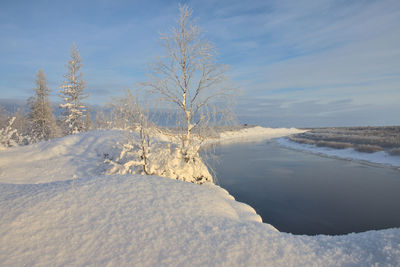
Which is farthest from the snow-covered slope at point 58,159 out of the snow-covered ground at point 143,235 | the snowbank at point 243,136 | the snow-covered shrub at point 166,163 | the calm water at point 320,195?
the snowbank at point 243,136

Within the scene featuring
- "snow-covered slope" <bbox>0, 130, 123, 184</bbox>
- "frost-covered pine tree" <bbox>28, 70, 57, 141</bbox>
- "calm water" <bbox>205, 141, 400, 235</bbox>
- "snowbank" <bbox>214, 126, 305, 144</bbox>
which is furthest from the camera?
"snowbank" <bbox>214, 126, 305, 144</bbox>

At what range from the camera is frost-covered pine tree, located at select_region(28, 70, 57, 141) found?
28.7m

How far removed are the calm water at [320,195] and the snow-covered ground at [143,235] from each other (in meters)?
5.90

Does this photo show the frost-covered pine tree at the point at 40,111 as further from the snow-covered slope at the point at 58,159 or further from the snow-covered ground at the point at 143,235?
the snow-covered ground at the point at 143,235

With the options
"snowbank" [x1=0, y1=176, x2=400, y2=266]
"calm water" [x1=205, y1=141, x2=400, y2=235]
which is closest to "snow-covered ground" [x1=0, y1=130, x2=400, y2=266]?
"snowbank" [x1=0, y1=176, x2=400, y2=266]

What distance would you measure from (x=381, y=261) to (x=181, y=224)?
2.97 metres

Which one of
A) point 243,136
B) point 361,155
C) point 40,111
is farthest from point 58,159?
point 243,136

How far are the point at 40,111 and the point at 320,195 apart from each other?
32.6 meters

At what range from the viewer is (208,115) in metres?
9.66

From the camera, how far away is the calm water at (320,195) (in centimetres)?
928

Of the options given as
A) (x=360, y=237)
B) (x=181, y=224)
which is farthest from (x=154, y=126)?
(x=360, y=237)

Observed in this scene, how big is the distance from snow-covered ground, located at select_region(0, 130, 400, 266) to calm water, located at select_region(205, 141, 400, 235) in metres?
5.90

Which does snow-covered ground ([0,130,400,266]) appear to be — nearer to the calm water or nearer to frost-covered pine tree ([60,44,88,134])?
the calm water

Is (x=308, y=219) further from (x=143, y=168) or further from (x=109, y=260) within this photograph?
(x=109, y=260)
